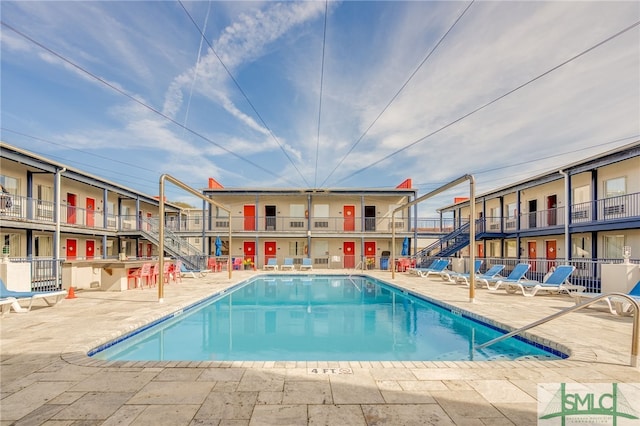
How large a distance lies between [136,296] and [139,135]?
1722 centimetres

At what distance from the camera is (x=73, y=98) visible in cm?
1745

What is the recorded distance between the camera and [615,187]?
15164mm

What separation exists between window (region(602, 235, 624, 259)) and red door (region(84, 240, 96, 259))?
95.1 feet

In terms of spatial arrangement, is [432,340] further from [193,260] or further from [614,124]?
[614,124]

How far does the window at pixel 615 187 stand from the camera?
48.3ft

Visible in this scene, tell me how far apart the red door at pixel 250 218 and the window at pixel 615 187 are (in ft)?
68.4

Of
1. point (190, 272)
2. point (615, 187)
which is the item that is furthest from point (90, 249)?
point (615, 187)

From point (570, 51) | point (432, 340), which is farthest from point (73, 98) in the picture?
point (570, 51)

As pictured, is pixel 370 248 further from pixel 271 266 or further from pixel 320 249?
pixel 271 266

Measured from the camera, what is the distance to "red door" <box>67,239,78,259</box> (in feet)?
62.7

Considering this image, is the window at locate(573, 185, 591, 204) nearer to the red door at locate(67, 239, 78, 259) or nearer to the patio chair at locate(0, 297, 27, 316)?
the patio chair at locate(0, 297, 27, 316)

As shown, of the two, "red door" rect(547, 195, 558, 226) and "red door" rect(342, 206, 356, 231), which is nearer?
"red door" rect(547, 195, 558, 226)

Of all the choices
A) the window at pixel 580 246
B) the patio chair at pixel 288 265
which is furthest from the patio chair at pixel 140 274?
the window at pixel 580 246

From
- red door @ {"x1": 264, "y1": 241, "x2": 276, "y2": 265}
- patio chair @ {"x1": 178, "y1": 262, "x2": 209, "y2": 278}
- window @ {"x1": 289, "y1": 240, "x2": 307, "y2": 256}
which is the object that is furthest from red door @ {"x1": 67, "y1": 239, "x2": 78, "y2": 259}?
window @ {"x1": 289, "y1": 240, "x2": 307, "y2": 256}
